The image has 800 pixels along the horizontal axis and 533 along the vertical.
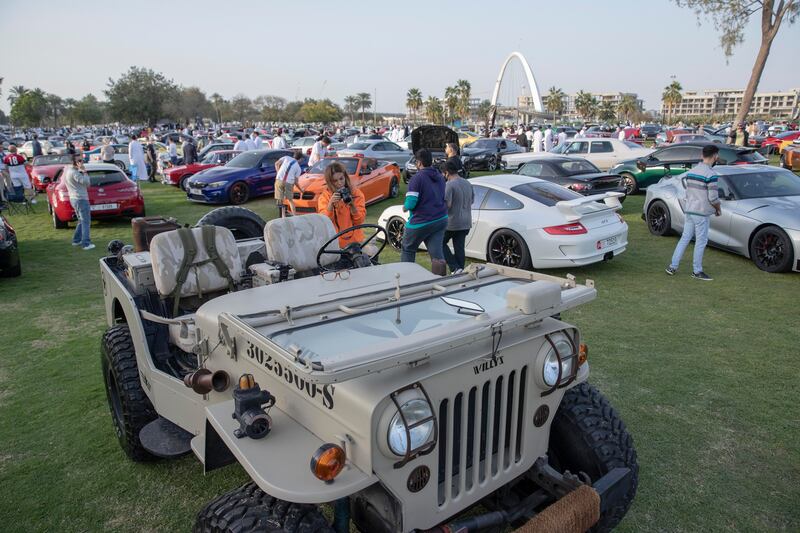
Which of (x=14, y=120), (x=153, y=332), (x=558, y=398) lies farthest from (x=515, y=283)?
(x=14, y=120)

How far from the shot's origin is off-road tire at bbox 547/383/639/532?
9.57ft

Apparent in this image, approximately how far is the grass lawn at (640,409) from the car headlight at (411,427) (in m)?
1.85

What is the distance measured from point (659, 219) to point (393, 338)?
10063 mm

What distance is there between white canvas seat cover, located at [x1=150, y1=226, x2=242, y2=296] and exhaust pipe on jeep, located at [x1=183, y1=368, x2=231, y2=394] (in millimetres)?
1344

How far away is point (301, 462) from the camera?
2164 mm

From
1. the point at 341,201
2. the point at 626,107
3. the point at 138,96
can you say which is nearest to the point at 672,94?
the point at 626,107

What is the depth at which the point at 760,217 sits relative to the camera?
841 centimetres

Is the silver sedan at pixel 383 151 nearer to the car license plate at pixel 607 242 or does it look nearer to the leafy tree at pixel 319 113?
the car license plate at pixel 607 242

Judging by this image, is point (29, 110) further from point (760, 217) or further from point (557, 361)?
point (557, 361)

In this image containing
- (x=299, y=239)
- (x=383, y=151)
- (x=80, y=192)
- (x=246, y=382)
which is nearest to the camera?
(x=246, y=382)

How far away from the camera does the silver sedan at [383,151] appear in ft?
66.9

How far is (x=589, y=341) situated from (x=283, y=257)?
3.46m

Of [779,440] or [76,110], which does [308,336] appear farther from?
[76,110]

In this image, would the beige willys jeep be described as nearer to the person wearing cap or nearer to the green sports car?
the person wearing cap
